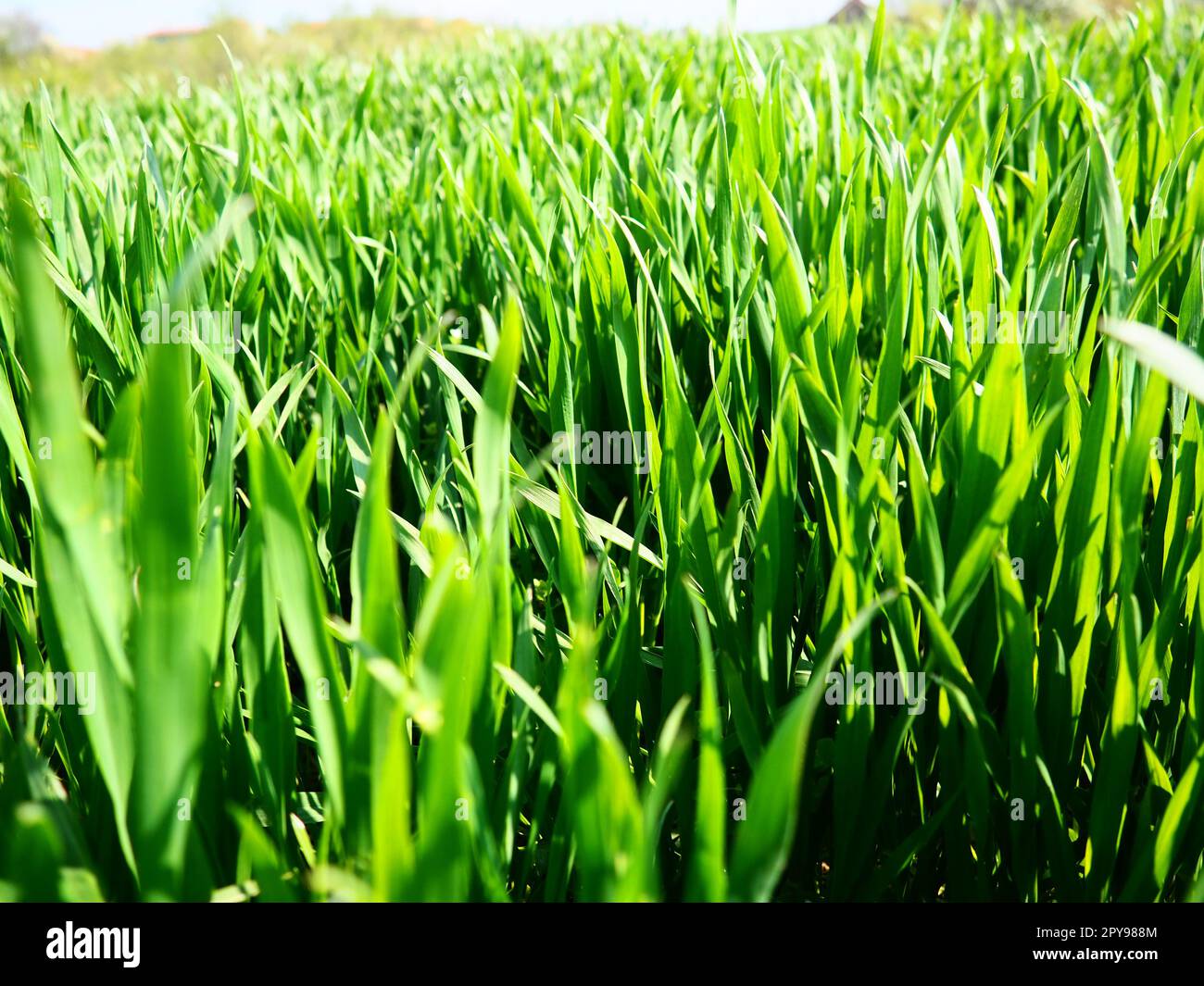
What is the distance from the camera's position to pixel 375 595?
1.49 feet

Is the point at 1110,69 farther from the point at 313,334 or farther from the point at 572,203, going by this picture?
the point at 313,334

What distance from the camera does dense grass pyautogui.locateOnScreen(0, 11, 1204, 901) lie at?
442mm

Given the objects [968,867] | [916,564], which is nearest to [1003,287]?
[916,564]

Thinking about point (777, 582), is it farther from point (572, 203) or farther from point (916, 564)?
point (572, 203)

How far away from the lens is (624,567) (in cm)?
90

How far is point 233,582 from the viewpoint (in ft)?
2.12

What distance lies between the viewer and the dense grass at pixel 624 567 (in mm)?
442
